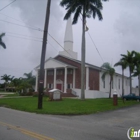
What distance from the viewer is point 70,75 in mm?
40438

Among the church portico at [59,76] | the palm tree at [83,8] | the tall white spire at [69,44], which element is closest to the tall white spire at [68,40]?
the tall white spire at [69,44]

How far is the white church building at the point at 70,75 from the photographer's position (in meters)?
37.9

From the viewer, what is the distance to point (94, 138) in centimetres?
724

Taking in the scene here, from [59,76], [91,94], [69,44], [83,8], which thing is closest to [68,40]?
[69,44]

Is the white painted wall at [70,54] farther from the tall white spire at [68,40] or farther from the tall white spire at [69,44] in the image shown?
the tall white spire at [68,40]

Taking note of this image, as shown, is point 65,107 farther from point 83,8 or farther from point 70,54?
point 70,54

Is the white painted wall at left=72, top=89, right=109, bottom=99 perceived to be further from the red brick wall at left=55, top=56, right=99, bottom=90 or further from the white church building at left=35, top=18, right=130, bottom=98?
the red brick wall at left=55, top=56, right=99, bottom=90

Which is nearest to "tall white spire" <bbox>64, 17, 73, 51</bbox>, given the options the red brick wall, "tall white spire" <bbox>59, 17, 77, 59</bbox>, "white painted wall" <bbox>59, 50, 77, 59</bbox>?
"tall white spire" <bbox>59, 17, 77, 59</bbox>

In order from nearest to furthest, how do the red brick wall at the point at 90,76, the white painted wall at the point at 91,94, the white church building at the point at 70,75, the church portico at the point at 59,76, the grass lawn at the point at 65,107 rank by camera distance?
the grass lawn at the point at 65,107, the white painted wall at the point at 91,94, the white church building at the point at 70,75, the red brick wall at the point at 90,76, the church portico at the point at 59,76

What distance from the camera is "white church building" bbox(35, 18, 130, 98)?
124 feet

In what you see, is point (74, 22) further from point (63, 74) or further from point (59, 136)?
point (59, 136)

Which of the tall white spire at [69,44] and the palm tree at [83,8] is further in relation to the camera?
the tall white spire at [69,44]

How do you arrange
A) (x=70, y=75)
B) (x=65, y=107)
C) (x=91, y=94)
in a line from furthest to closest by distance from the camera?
(x=70, y=75) < (x=91, y=94) < (x=65, y=107)

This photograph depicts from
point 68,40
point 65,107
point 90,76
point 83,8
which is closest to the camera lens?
point 65,107
